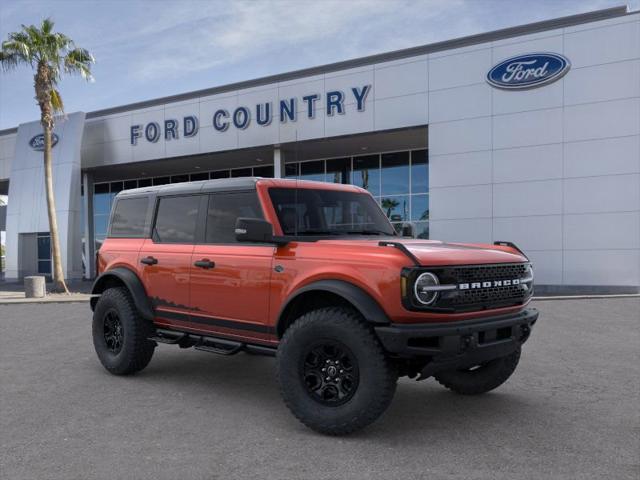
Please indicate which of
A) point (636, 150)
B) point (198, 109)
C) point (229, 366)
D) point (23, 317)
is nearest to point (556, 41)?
point (636, 150)

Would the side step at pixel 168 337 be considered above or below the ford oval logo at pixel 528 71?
below

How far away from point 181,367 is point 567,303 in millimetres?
10655

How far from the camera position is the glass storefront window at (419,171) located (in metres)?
21.9

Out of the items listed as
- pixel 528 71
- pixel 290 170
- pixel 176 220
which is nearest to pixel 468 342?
pixel 176 220

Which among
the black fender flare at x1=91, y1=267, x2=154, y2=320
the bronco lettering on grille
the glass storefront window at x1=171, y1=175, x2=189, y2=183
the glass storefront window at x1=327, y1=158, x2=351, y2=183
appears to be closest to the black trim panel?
the black fender flare at x1=91, y1=267, x2=154, y2=320

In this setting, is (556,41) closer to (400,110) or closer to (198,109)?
(400,110)

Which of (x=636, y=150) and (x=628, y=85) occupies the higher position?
(x=628, y=85)

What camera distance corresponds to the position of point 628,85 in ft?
52.9

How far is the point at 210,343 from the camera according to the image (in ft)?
17.2

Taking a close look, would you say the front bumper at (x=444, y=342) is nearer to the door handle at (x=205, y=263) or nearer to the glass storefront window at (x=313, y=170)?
the door handle at (x=205, y=263)

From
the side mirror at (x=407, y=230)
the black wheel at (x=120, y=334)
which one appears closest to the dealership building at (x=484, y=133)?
the side mirror at (x=407, y=230)

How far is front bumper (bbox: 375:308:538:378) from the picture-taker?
3809 mm

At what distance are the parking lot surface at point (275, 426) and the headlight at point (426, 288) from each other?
1062 mm

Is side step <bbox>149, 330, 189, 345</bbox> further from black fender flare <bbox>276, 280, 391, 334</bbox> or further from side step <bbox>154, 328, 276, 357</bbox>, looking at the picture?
black fender flare <bbox>276, 280, 391, 334</bbox>
